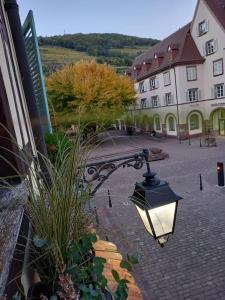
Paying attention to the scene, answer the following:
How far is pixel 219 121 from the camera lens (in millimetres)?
26297

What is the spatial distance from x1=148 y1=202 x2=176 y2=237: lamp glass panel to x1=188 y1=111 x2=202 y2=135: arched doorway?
87.4ft

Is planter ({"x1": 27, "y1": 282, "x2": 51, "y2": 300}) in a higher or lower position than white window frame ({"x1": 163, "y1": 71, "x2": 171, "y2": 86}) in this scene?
lower

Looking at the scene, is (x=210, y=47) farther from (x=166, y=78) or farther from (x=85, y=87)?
(x=85, y=87)

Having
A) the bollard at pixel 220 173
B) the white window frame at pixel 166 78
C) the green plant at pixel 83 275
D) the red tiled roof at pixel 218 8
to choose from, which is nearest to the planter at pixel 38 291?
the green plant at pixel 83 275

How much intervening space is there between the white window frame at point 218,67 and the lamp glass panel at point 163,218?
983 inches

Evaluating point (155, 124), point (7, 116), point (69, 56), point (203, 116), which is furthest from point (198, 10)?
point (7, 116)

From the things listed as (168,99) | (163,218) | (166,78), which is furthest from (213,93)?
(163,218)

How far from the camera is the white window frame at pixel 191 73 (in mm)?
26484

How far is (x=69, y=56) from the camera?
116 ft

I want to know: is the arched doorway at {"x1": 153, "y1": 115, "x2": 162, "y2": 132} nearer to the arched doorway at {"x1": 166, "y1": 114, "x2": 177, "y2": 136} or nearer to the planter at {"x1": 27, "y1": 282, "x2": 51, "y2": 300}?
the arched doorway at {"x1": 166, "y1": 114, "x2": 177, "y2": 136}

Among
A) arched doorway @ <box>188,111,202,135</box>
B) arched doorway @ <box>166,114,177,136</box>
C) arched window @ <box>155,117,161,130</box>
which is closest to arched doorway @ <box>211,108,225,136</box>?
arched doorway @ <box>188,111,202,135</box>

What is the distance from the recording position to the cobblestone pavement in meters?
5.77

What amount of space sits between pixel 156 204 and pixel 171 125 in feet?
92.9

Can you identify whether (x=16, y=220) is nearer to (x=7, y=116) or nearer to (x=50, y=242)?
(x=50, y=242)
